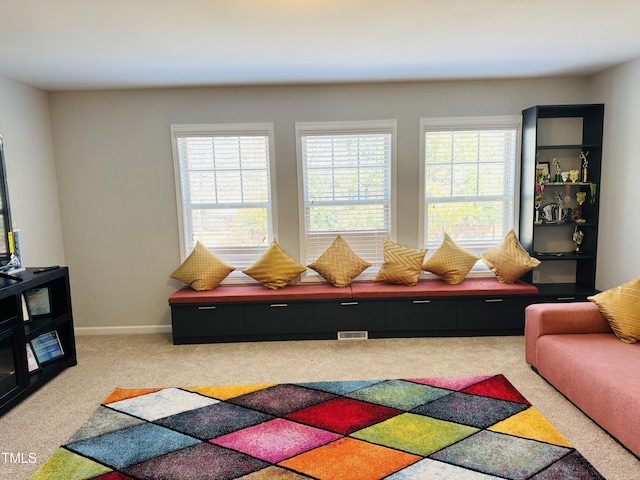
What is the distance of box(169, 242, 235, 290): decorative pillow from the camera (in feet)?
14.6

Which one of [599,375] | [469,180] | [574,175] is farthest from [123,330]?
[574,175]

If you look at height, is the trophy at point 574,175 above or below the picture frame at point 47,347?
above

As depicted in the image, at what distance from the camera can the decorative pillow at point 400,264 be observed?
4.44m

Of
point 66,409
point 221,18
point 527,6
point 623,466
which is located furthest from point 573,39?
point 66,409

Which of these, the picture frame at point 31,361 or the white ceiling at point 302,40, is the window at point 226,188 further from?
the picture frame at point 31,361

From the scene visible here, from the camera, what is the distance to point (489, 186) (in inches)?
184

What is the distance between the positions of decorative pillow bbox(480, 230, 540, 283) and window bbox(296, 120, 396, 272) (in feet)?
3.45

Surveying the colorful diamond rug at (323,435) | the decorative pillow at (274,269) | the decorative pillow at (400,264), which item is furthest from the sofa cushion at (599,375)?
the decorative pillow at (274,269)

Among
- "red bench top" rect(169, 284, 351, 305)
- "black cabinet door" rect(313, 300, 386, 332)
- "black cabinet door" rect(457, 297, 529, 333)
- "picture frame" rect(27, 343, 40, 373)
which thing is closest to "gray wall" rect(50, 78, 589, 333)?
"red bench top" rect(169, 284, 351, 305)

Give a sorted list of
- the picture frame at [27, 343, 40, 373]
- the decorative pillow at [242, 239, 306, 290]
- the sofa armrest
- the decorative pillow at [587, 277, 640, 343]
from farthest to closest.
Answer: the decorative pillow at [242, 239, 306, 290] → the picture frame at [27, 343, 40, 373] → the sofa armrest → the decorative pillow at [587, 277, 640, 343]

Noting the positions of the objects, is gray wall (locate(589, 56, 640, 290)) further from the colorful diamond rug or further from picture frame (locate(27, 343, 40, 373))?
picture frame (locate(27, 343, 40, 373))

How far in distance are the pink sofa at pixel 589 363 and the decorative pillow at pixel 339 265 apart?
1.64m

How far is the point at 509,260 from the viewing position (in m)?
4.41

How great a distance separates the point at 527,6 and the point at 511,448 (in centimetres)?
250
